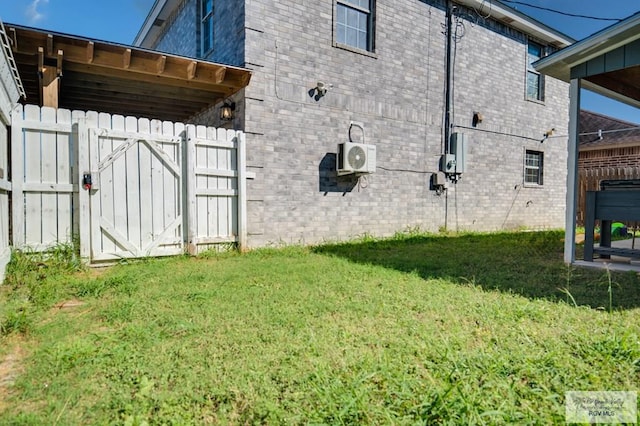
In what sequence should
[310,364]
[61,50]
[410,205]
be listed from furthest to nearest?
[410,205]
[61,50]
[310,364]

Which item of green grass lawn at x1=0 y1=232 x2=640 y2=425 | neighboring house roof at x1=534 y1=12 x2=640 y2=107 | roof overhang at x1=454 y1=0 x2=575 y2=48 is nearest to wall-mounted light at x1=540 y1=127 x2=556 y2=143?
roof overhang at x1=454 y1=0 x2=575 y2=48

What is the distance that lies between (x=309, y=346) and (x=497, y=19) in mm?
10108

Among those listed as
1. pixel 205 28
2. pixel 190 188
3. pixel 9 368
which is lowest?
pixel 9 368

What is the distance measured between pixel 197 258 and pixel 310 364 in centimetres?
362

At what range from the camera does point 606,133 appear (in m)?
13.5

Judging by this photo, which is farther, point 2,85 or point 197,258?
point 197,258

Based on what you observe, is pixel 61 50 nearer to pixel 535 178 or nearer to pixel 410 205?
pixel 410 205

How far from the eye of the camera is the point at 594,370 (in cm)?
191

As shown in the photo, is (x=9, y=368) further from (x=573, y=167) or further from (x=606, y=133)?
(x=606, y=133)

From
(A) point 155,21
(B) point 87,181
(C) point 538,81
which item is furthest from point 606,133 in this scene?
(B) point 87,181

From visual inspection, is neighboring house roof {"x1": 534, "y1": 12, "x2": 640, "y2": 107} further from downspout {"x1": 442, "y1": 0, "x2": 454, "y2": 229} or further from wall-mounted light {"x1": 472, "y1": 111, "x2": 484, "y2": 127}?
wall-mounted light {"x1": 472, "y1": 111, "x2": 484, "y2": 127}

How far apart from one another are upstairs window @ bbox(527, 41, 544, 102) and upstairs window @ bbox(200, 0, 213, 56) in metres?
8.31

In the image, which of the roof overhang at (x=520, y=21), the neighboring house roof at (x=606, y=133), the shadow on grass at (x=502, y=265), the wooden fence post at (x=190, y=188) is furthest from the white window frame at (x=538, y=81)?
the wooden fence post at (x=190, y=188)

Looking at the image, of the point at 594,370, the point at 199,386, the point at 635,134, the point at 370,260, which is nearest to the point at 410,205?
the point at 370,260
